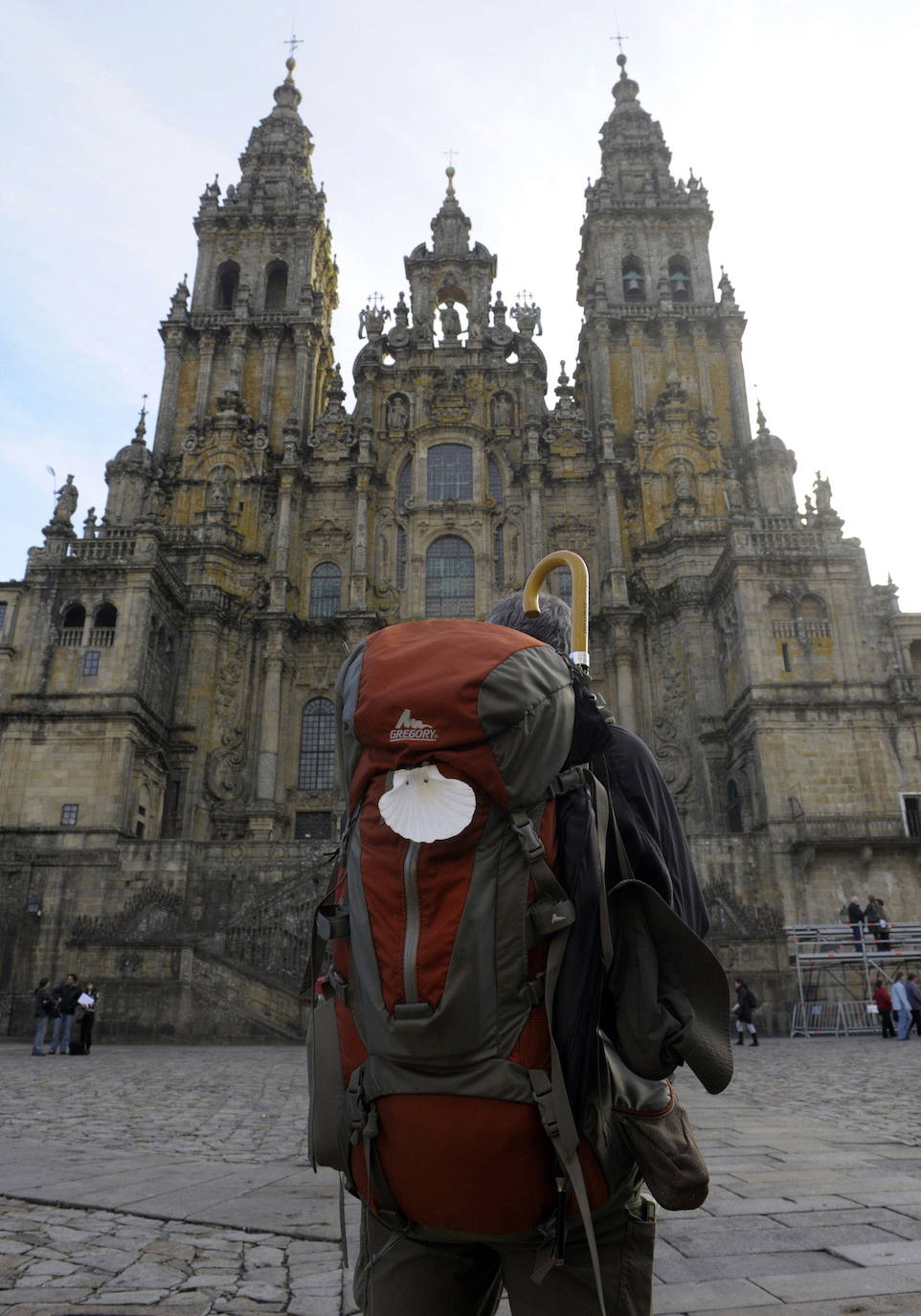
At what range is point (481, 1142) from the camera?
1.86 m

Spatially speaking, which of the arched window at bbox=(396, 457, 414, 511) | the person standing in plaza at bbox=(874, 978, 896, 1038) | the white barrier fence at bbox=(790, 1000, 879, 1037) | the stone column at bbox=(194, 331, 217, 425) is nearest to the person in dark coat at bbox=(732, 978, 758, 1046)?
the white barrier fence at bbox=(790, 1000, 879, 1037)

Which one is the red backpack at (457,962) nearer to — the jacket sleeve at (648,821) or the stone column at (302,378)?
the jacket sleeve at (648,821)

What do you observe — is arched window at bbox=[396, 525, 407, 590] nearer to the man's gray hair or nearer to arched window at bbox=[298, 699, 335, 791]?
arched window at bbox=[298, 699, 335, 791]

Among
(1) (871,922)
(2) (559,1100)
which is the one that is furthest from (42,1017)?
(2) (559,1100)

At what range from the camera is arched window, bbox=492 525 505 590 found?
35.0 meters

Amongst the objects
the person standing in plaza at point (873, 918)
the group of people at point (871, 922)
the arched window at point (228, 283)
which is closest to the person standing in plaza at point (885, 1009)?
the group of people at point (871, 922)

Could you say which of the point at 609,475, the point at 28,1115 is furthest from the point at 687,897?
the point at 609,475

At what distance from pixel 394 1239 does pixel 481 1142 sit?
1.25ft

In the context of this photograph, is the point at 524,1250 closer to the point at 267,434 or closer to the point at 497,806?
the point at 497,806

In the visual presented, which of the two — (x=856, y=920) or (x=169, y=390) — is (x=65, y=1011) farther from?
(x=169, y=390)

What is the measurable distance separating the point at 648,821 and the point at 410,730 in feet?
2.01

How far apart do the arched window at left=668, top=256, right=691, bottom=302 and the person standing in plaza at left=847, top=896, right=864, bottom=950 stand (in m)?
26.0

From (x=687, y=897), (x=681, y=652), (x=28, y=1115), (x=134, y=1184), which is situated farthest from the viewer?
(x=681, y=652)

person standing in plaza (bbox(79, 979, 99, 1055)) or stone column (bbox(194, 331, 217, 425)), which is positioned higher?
stone column (bbox(194, 331, 217, 425))
